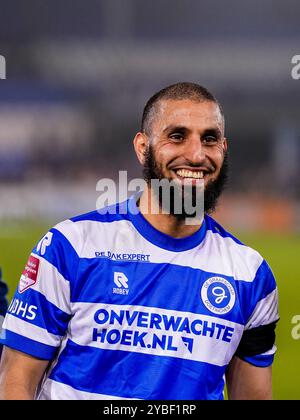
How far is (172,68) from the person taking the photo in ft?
119

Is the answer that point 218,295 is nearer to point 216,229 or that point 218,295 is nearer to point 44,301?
point 216,229

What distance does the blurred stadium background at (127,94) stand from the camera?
84.9 ft

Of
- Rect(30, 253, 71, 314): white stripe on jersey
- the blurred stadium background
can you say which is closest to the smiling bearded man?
Rect(30, 253, 71, 314): white stripe on jersey

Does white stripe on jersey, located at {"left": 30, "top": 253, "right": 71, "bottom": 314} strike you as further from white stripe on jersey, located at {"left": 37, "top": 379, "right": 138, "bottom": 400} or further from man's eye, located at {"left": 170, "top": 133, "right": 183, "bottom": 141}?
man's eye, located at {"left": 170, "top": 133, "right": 183, "bottom": 141}

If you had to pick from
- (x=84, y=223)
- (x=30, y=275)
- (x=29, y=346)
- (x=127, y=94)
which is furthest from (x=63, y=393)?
(x=127, y=94)

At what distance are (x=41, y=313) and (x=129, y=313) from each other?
32cm

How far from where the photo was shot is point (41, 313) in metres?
3.30

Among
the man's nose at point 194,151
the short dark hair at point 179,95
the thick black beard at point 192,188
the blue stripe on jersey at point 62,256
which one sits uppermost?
the short dark hair at point 179,95

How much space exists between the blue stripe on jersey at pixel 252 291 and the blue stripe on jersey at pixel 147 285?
0.13ft

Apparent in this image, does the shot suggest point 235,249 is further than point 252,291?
Yes

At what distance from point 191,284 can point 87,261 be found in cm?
41

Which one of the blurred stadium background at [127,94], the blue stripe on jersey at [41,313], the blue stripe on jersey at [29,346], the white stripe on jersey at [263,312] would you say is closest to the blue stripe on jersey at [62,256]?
the blue stripe on jersey at [41,313]

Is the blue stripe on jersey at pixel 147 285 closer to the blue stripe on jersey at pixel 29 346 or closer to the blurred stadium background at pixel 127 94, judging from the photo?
the blue stripe on jersey at pixel 29 346
